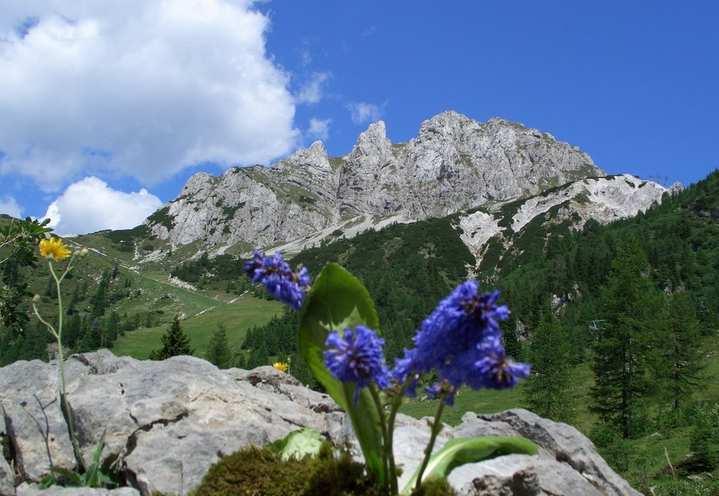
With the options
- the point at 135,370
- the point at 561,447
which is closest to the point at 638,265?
the point at 561,447

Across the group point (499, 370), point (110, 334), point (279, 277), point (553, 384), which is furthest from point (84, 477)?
point (110, 334)

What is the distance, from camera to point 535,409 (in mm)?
51250

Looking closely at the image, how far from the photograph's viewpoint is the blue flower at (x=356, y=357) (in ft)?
14.7

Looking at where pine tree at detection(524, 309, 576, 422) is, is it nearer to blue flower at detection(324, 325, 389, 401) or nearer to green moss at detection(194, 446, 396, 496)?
green moss at detection(194, 446, 396, 496)

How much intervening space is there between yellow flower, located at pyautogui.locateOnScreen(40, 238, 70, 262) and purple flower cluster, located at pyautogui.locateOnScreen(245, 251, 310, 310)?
5415 millimetres

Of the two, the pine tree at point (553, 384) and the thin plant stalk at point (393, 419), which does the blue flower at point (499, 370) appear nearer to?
the thin plant stalk at point (393, 419)

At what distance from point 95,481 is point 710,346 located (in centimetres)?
9601

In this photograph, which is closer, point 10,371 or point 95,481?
point 95,481

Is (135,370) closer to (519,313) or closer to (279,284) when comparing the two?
(279,284)

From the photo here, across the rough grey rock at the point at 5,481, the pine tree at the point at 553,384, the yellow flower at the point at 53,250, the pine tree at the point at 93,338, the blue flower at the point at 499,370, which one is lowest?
the rough grey rock at the point at 5,481

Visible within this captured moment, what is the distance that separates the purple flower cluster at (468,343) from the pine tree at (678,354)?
52519 mm

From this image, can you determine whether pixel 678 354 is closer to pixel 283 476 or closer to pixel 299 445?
pixel 299 445

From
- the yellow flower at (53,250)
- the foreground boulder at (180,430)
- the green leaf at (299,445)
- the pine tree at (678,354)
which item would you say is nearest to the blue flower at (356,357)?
the green leaf at (299,445)

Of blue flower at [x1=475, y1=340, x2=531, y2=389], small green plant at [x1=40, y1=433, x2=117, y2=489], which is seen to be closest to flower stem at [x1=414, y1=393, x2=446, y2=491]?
Answer: blue flower at [x1=475, y1=340, x2=531, y2=389]
